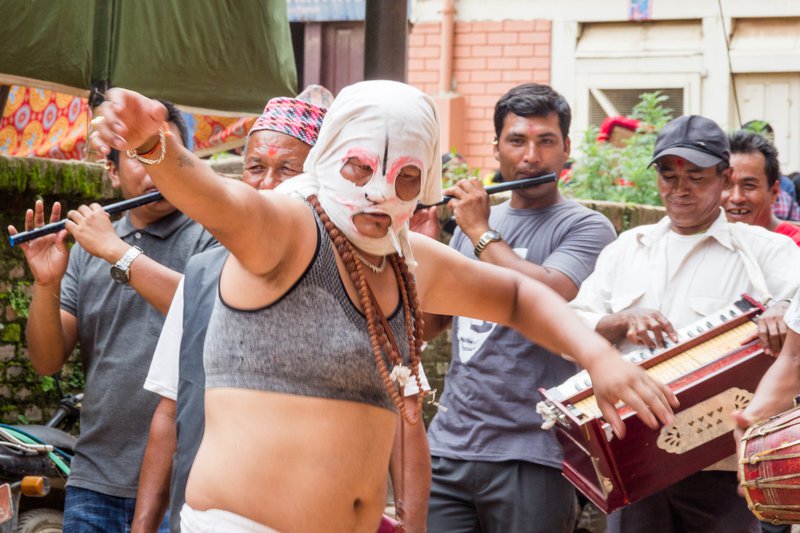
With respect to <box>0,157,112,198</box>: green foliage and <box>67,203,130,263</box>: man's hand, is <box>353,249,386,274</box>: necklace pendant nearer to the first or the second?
<box>67,203,130,263</box>: man's hand

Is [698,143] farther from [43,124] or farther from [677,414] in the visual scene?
[43,124]

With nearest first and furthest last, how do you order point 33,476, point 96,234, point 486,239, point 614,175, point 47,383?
point 96,234 → point 486,239 → point 33,476 → point 47,383 → point 614,175

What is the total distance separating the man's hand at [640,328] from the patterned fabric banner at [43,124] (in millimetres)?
3797

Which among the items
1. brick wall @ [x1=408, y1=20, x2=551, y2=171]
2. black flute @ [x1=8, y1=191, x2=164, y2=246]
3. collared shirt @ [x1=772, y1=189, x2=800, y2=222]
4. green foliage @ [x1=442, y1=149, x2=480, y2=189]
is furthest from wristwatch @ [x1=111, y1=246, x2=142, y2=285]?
brick wall @ [x1=408, y1=20, x2=551, y2=171]

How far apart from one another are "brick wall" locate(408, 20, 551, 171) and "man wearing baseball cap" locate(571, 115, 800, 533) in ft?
24.2

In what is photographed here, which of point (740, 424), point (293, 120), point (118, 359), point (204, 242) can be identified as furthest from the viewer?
point (204, 242)

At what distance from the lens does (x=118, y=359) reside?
4.58 metres

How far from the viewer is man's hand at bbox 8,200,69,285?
15.2ft

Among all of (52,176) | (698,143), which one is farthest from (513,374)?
(52,176)

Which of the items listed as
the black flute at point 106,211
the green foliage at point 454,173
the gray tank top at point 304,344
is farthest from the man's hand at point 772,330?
the green foliage at point 454,173

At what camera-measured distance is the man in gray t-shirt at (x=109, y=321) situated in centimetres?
445

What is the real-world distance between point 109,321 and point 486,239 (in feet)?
4.91

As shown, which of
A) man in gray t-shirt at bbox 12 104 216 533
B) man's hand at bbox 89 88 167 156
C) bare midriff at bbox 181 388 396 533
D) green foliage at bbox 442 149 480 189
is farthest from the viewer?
green foliage at bbox 442 149 480 189

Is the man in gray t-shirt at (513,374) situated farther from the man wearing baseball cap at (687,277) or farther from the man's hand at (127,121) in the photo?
the man's hand at (127,121)
